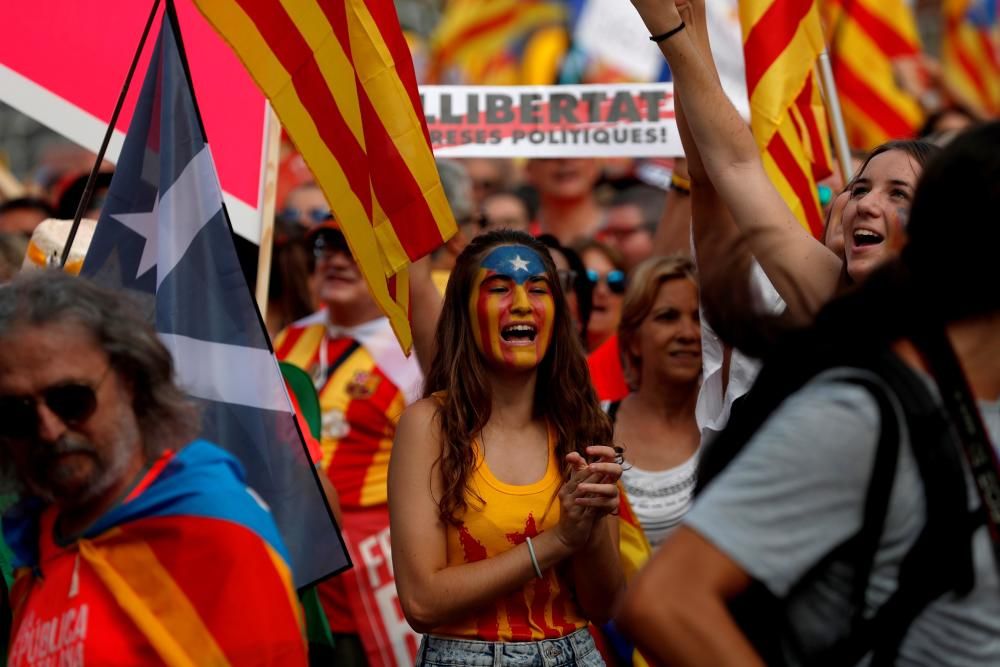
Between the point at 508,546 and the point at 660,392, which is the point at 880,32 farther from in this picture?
the point at 508,546

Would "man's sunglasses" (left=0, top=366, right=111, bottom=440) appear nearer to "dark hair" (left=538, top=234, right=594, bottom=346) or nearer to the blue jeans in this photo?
the blue jeans

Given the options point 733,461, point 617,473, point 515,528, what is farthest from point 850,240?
point 733,461

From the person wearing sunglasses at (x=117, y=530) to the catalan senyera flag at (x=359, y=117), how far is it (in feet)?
4.73

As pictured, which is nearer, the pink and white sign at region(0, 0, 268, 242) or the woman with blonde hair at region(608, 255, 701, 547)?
the woman with blonde hair at region(608, 255, 701, 547)

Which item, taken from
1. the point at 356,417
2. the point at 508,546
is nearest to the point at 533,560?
the point at 508,546

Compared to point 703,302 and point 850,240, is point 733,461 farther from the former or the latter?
point 850,240

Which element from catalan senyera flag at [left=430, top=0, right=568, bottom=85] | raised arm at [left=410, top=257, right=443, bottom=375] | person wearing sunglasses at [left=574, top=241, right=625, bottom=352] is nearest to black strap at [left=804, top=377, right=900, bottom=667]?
raised arm at [left=410, top=257, right=443, bottom=375]

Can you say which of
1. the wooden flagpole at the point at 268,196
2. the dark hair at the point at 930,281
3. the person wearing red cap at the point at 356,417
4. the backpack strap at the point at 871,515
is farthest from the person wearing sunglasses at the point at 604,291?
the backpack strap at the point at 871,515

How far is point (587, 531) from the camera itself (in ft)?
11.4

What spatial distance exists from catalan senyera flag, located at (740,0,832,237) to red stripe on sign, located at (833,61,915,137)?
4122mm

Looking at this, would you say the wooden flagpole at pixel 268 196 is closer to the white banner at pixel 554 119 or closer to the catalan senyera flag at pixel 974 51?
the white banner at pixel 554 119

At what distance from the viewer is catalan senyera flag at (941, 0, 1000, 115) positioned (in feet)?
42.2

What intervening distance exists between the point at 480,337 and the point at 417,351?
2.41 ft

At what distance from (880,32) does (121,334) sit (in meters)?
7.00
